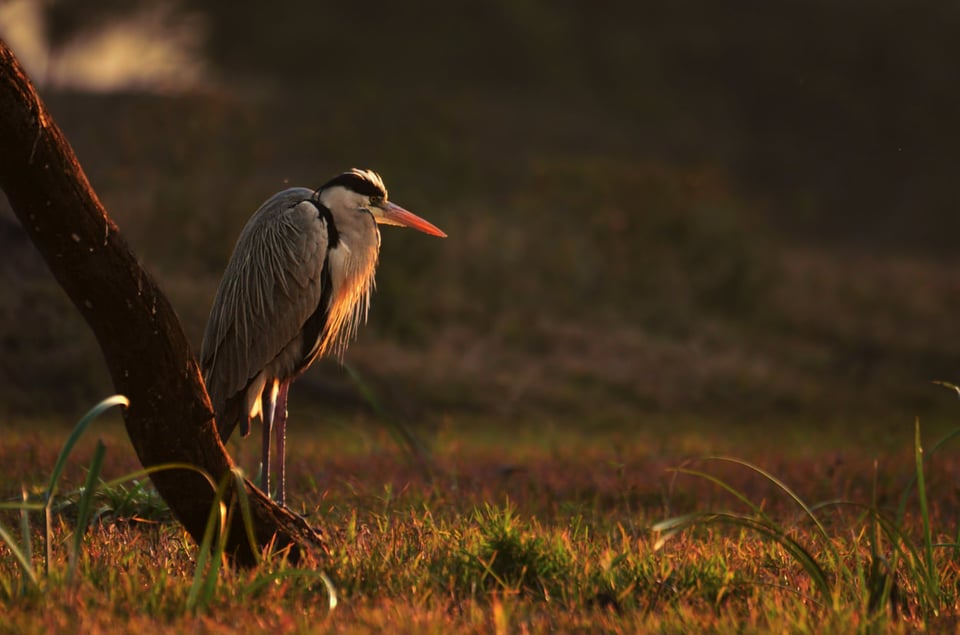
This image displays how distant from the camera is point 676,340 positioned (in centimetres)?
1579

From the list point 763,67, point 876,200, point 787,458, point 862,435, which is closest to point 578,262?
point 862,435

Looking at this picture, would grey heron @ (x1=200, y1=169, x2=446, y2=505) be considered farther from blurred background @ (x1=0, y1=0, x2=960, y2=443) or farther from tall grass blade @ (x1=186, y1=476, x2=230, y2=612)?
tall grass blade @ (x1=186, y1=476, x2=230, y2=612)

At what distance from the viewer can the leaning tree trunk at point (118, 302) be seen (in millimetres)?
3412

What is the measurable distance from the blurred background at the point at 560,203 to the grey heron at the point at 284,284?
309 millimetres

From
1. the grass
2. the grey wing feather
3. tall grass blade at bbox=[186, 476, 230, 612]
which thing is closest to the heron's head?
the grey wing feather

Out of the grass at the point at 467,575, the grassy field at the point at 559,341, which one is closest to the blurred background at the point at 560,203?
the grassy field at the point at 559,341

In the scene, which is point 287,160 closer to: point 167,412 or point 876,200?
point 876,200

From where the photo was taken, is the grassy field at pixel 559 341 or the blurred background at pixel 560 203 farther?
the blurred background at pixel 560 203

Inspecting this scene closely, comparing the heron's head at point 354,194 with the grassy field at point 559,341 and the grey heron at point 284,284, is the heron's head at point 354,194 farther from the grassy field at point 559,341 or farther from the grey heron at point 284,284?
the grassy field at point 559,341

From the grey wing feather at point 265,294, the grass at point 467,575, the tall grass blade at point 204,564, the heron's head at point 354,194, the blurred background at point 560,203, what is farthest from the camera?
the blurred background at point 560,203

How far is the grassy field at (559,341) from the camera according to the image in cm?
379

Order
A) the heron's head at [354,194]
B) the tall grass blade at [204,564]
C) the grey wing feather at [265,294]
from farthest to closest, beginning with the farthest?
the heron's head at [354,194] < the grey wing feather at [265,294] < the tall grass blade at [204,564]

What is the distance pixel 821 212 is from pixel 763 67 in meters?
8.85

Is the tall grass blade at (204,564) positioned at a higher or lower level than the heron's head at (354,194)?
lower
